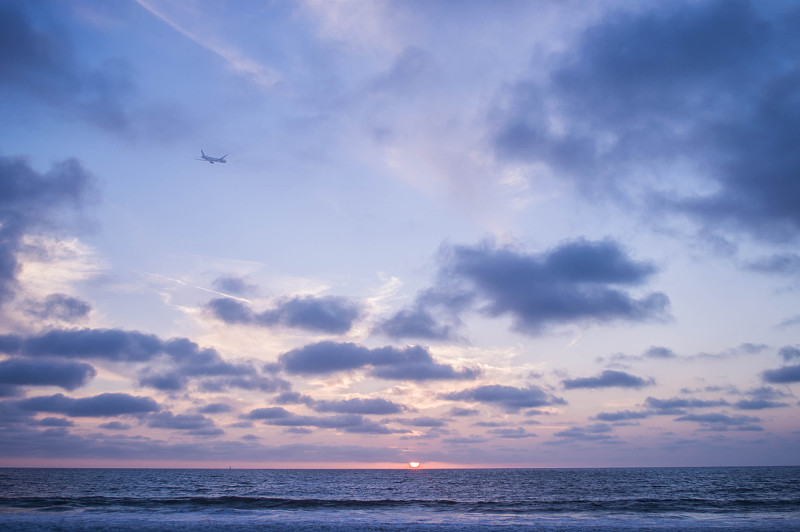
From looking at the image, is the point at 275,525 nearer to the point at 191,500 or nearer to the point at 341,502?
the point at 341,502

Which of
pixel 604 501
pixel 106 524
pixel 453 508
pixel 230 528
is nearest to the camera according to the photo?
pixel 230 528

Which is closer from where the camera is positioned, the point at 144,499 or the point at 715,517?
the point at 715,517

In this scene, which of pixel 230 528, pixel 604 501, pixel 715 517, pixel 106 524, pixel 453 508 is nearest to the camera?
pixel 230 528

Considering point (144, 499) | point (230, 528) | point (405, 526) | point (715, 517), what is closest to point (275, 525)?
point (230, 528)

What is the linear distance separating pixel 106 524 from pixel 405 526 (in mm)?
31166

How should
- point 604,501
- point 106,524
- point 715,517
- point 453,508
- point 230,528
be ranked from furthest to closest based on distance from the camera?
point 604,501
point 453,508
point 715,517
point 106,524
point 230,528

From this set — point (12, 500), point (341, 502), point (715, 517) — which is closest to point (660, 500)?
point (715, 517)

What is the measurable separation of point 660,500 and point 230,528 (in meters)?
65.6

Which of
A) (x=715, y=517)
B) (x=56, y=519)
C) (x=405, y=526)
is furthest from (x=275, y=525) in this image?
(x=715, y=517)

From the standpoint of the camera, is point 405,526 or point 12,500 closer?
point 405,526

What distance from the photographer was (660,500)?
257 feet

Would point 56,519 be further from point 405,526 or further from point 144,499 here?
point 405,526

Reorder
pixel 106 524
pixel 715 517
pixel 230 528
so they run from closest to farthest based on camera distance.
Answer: pixel 230 528
pixel 106 524
pixel 715 517

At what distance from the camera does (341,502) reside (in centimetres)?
7831
